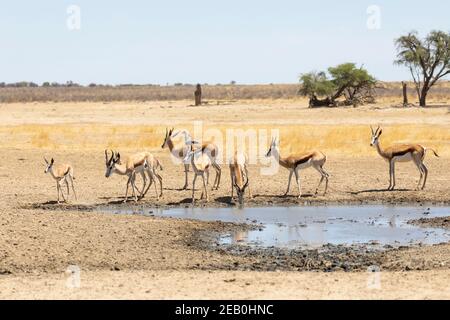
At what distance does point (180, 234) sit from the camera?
14.6 metres

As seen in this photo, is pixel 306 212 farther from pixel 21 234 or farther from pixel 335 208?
pixel 21 234

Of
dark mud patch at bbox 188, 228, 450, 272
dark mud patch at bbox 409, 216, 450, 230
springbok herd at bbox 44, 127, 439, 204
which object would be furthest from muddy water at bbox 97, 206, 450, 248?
springbok herd at bbox 44, 127, 439, 204

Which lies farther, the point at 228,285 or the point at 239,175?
the point at 239,175

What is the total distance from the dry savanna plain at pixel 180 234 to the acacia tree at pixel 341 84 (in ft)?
62.0

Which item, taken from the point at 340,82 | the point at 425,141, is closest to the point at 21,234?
the point at 425,141

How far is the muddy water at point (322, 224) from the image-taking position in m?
14.3

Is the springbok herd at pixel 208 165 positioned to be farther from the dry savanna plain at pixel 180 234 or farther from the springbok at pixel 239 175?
the dry savanna plain at pixel 180 234

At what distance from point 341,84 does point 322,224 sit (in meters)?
34.3

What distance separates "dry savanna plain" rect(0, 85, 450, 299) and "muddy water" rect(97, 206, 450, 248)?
57 cm

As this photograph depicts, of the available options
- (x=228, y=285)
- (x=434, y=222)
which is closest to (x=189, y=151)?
(x=434, y=222)

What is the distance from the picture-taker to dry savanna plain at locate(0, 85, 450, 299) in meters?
10.0

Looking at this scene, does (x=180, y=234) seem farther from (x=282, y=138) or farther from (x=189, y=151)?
(x=282, y=138)

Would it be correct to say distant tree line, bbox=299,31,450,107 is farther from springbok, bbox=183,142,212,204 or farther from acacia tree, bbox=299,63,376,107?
springbok, bbox=183,142,212,204

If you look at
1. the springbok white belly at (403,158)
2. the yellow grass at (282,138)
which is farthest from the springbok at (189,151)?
the yellow grass at (282,138)
